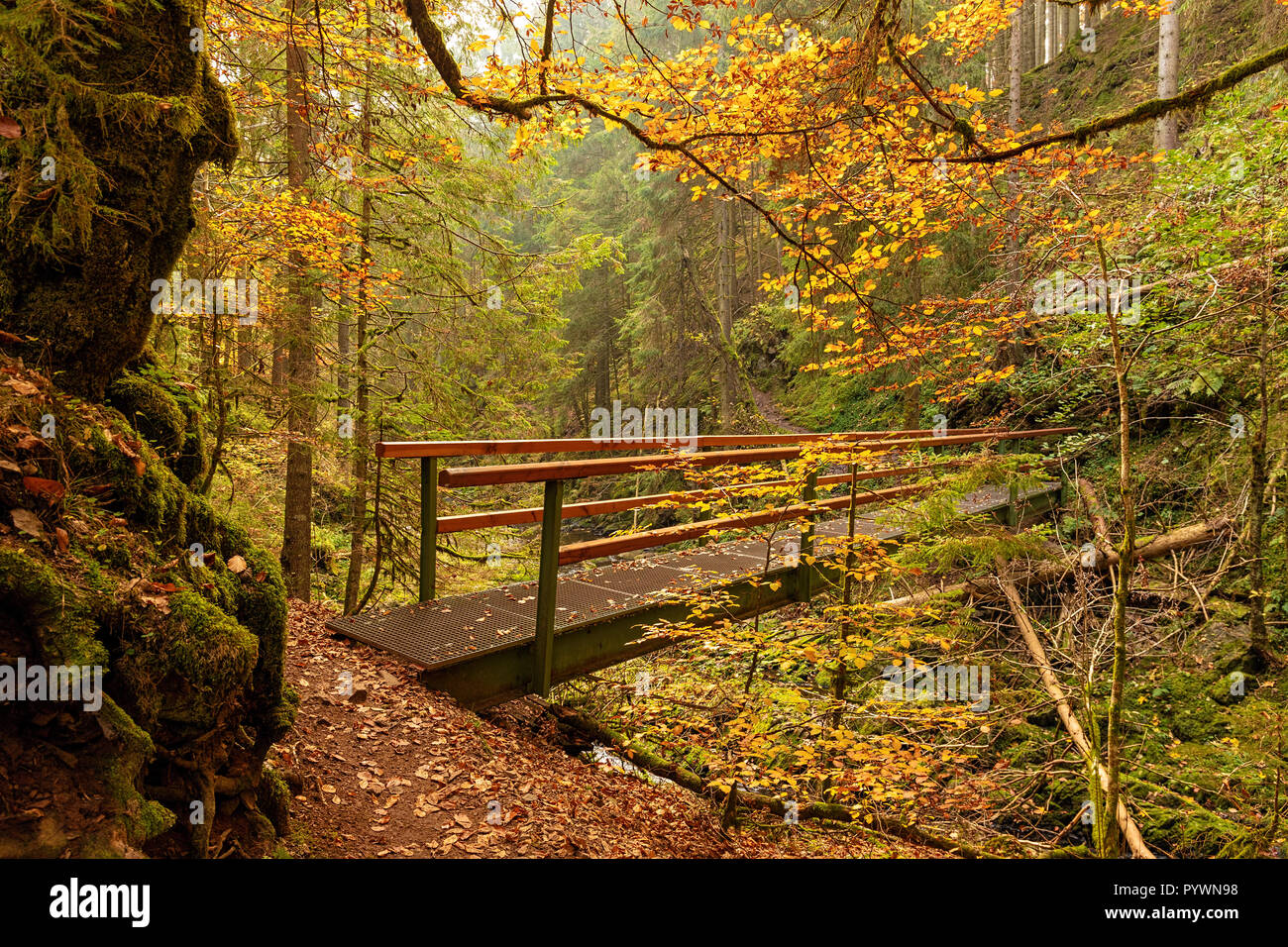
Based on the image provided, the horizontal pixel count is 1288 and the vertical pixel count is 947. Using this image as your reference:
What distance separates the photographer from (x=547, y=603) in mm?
3922

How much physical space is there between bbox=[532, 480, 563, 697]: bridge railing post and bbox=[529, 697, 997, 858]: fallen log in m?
1.00

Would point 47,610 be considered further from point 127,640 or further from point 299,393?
point 299,393

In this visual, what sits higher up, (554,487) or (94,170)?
(94,170)

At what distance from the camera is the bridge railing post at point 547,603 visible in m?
3.92

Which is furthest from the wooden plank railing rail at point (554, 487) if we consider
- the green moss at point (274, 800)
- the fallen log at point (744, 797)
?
the green moss at point (274, 800)

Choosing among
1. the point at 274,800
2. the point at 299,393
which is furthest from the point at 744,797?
the point at 299,393

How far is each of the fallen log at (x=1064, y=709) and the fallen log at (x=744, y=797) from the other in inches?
33.2

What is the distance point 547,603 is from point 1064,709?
4.40m

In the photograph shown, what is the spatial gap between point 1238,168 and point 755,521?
18.8 feet

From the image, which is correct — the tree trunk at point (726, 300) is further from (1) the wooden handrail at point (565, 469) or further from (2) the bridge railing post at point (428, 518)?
(2) the bridge railing post at point (428, 518)

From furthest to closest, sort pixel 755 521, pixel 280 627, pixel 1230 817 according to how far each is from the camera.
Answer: pixel 755 521
pixel 1230 817
pixel 280 627
